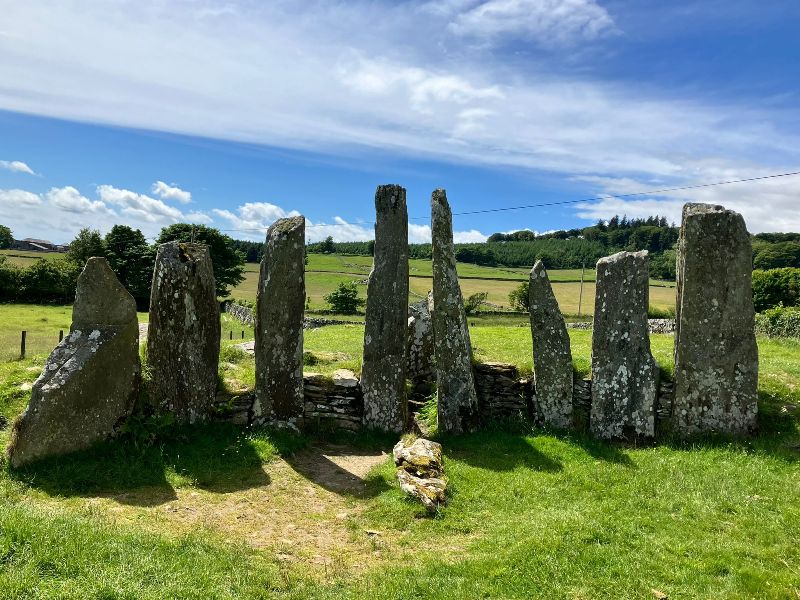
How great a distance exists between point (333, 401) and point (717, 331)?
8.31 meters

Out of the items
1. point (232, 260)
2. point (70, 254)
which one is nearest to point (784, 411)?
point (232, 260)

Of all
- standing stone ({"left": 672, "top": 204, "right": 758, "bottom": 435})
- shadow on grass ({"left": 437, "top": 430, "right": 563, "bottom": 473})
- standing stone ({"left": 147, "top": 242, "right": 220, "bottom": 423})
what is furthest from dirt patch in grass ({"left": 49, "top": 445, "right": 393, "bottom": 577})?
standing stone ({"left": 672, "top": 204, "right": 758, "bottom": 435})

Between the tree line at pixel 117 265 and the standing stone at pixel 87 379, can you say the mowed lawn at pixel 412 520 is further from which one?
the tree line at pixel 117 265

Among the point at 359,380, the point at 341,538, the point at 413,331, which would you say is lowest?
the point at 341,538

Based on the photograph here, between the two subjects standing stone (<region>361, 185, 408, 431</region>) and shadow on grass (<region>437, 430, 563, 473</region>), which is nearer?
shadow on grass (<region>437, 430, 563, 473</region>)

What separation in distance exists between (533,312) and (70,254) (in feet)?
231

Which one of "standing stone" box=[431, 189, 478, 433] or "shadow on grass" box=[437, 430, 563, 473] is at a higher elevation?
"standing stone" box=[431, 189, 478, 433]

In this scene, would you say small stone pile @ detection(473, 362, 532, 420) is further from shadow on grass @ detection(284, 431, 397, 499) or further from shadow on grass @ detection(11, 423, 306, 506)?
shadow on grass @ detection(11, 423, 306, 506)

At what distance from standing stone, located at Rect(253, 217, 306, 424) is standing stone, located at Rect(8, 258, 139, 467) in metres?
2.50

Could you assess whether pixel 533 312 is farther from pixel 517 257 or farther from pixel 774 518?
pixel 517 257

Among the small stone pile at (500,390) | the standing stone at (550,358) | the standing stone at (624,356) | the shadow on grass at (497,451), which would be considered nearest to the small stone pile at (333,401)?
the shadow on grass at (497,451)

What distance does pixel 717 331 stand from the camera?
11.8 metres

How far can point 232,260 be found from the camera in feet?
219

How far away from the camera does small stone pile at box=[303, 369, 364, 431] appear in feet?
42.2
